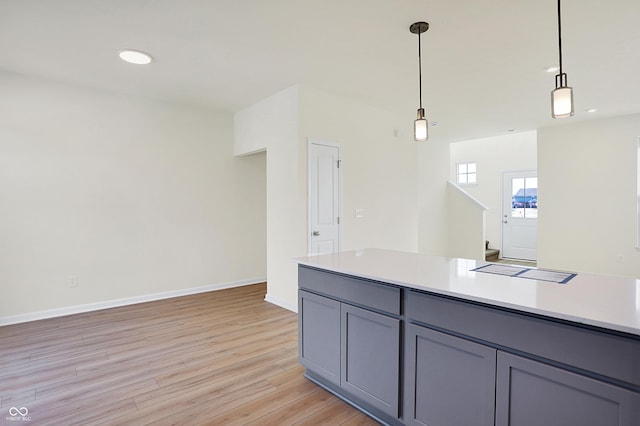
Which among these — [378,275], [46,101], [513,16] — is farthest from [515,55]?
[46,101]

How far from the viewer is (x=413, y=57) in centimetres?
322

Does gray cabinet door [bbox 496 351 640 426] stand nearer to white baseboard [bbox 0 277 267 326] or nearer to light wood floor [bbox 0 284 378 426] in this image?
light wood floor [bbox 0 284 378 426]

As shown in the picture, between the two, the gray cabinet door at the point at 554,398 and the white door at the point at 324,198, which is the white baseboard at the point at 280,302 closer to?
the white door at the point at 324,198

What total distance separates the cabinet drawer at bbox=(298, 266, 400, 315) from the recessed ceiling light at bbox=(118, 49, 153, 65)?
2466 mm

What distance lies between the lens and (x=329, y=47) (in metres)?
3.01

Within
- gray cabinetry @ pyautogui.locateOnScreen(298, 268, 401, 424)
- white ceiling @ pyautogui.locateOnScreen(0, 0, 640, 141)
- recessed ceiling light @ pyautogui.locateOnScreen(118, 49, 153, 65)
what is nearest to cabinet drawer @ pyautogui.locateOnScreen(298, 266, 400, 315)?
gray cabinetry @ pyautogui.locateOnScreen(298, 268, 401, 424)

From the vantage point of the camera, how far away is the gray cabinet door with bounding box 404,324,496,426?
4.92 ft

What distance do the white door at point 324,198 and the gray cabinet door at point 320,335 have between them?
156 cm

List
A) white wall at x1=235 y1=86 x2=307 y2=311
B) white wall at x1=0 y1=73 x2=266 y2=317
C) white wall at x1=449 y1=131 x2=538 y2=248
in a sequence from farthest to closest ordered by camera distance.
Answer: white wall at x1=449 y1=131 x2=538 y2=248
white wall at x1=235 y1=86 x2=307 y2=311
white wall at x1=0 y1=73 x2=266 y2=317

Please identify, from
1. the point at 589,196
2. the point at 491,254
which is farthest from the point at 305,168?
the point at 491,254

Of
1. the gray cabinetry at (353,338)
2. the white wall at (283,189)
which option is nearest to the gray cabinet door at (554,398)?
the gray cabinetry at (353,338)

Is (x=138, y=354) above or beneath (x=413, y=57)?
beneath

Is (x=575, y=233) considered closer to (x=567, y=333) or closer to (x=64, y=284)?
(x=567, y=333)

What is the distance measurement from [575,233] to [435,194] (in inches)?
99.1
